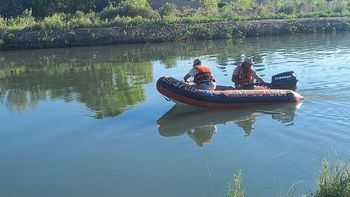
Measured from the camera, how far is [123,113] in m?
11.3

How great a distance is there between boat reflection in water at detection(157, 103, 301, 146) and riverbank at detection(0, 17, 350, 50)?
19.2 meters

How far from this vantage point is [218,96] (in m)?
10.9

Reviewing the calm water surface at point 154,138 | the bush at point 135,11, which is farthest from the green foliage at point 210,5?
the calm water surface at point 154,138

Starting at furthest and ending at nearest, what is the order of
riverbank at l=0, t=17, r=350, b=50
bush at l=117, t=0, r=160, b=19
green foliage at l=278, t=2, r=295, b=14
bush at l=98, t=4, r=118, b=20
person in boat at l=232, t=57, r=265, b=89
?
green foliage at l=278, t=2, r=295, b=14, bush at l=98, t=4, r=118, b=20, bush at l=117, t=0, r=160, b=19, riverbank at l=0, t=17, r=350, b=50, person in boat at l=232, t=57, r=265, b=89

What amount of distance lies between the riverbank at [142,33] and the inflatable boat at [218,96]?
1945 cm

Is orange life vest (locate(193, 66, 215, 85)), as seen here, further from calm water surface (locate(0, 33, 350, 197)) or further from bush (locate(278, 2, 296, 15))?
bush (locate(278, 2, 296, 15))

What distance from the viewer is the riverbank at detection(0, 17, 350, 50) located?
97.3ft

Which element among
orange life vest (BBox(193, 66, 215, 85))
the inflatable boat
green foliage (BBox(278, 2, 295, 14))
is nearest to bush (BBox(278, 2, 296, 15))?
green foliage (BBox(278, 2, 295, 14))

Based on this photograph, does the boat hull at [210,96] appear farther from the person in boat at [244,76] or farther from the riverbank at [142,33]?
the riverbank at [142,33]

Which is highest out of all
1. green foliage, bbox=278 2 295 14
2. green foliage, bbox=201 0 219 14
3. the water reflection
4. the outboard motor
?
green foliage, bbox=201 0 219 14

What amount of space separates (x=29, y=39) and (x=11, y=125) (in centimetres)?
2003

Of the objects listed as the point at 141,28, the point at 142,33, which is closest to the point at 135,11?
the point at 141,28

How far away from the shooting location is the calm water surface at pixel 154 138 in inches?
278

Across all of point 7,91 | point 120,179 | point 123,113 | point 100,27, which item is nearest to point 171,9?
point 100,27
